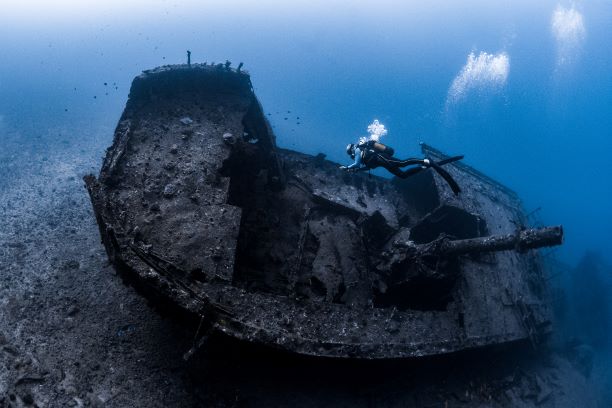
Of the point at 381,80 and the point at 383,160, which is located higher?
the point at 381,80

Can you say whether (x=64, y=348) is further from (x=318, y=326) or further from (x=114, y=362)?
(x=318, y=326)

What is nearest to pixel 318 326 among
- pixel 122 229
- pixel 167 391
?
pixel 167 391

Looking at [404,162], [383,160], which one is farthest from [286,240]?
[404,162]

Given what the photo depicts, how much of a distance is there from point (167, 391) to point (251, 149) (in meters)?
3.64

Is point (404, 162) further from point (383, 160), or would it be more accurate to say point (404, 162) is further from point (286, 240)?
point (286, 240)

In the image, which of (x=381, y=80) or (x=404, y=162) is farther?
(x=381, y=80)

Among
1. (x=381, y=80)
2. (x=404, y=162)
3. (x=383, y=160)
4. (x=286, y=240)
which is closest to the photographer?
(x=404, y=162)

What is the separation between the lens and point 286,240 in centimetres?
609

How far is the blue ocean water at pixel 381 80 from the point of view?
16.6m

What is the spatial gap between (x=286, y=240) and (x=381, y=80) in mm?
82420

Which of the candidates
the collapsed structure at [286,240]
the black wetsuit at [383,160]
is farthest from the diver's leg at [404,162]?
the collapsed structure at [286,240]

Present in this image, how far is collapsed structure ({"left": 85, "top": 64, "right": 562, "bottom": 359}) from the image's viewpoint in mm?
3701

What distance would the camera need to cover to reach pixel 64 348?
4383mm

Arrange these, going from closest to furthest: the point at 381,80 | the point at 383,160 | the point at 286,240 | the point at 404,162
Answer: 1. the point at 404,162
2. the point at 383,160
3. the point at 286,240
4. the point at 381,80
